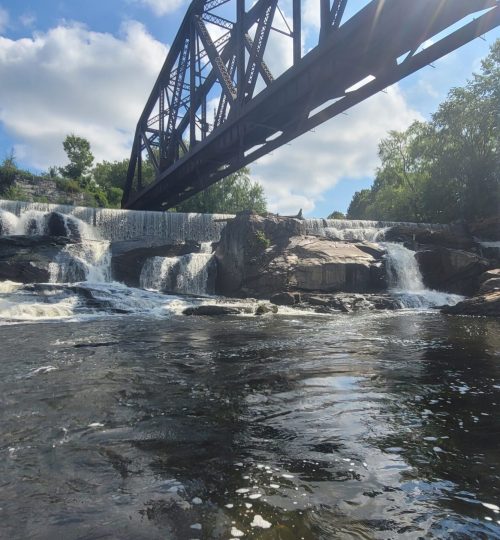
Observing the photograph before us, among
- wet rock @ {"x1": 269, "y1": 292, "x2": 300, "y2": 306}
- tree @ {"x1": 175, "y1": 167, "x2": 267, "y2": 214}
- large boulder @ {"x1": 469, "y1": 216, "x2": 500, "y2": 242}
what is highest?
tree @ {"x1": 175, "y1": 167, "x2": 267, "y2": 214}

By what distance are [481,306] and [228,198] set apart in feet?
144

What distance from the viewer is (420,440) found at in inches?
148

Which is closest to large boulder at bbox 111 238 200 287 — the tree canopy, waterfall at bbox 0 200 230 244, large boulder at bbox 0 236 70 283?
waterfall at bbox 0 200 230 244

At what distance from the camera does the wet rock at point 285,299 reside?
66.0ft

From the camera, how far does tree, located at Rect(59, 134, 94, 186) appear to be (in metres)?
59.8

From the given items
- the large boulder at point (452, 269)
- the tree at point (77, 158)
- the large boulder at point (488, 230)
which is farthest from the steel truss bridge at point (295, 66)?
the tree at point (77, 158)

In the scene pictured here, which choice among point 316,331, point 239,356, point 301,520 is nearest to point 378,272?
point 316,331

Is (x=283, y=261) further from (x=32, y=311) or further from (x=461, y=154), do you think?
(x=461, y=154)

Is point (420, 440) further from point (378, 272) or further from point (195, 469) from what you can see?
point (378, 272)

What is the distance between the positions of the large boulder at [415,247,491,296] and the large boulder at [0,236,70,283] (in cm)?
2183

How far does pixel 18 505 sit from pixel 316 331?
973cm

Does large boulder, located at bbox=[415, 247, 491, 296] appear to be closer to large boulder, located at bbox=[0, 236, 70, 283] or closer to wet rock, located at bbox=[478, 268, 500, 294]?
wet rock, located at bbox=[478, 268, 500, 294]

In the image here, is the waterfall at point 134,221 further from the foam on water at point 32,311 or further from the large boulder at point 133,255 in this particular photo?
the foam on water at point 32,311

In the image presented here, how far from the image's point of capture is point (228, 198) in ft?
189
